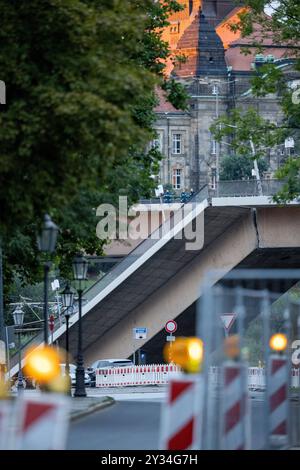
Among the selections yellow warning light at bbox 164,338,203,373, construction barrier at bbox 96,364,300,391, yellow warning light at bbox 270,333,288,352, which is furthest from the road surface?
construction barrier at bbox 96,364,300,391

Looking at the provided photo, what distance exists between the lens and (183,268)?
64625mm

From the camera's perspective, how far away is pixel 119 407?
32.6 meters

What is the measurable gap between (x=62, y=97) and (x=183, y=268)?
40.8m

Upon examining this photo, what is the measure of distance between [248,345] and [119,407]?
14207 mm

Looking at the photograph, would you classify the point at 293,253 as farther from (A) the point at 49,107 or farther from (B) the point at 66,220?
(A) the point at 49,107

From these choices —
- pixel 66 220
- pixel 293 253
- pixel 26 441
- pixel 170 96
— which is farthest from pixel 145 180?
pixel 26 441

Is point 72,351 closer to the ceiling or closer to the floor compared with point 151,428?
closer to the ceiling

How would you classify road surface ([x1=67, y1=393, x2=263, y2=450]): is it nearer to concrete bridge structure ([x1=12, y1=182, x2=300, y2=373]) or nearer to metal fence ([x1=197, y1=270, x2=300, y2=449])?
metal fence ([x1=197, y1=270, x2=300, y2=449])

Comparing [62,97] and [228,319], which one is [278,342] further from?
[62,97]

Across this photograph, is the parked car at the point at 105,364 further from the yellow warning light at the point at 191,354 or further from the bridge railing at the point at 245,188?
the yellow warning light at the point at 191,354

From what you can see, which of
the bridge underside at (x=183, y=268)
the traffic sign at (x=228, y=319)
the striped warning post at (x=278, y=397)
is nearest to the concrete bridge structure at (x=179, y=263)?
the bridge underside at (x=183, y=268)

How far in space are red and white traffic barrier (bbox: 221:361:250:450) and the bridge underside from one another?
42.9 metres

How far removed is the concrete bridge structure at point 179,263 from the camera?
198ft

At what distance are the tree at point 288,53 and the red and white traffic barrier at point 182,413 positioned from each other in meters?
25.8
